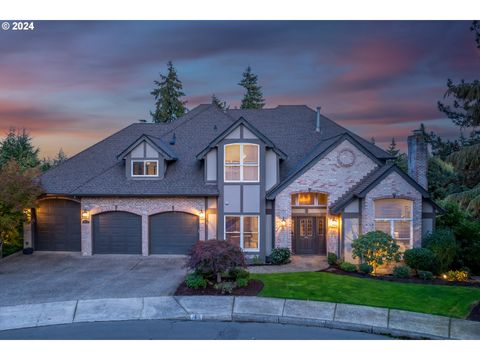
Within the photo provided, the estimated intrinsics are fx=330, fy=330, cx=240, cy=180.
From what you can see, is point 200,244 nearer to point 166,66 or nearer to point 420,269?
point 420,269

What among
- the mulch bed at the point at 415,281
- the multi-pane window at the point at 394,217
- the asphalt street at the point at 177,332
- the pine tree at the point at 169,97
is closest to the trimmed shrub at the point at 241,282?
the asphalt street at the point at 177,332

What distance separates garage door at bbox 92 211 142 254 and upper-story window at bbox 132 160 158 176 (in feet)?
7.36

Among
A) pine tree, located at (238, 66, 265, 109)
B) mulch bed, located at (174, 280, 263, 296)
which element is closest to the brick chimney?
mulch bed, located at (174, 280, 263, 296)

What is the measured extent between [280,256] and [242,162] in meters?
4.92

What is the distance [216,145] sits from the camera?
16.5 metres

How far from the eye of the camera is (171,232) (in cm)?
1730

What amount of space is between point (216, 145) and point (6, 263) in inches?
450

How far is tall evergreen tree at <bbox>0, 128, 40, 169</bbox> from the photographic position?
29.3 meters

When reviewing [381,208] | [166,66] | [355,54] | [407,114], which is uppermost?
[166,66]

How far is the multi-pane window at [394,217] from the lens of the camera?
1510 cm

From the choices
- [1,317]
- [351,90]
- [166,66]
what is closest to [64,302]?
[1,317]

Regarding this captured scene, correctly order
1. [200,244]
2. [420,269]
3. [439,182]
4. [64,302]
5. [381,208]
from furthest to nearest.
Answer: [439,182]
[381,208]
[420,269]
[200,244]
[64,302]

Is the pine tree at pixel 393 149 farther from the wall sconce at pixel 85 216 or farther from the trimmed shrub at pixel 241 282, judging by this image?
the wall sconce at pixel 85 216

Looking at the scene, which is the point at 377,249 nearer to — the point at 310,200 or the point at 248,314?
the point at 310,200
